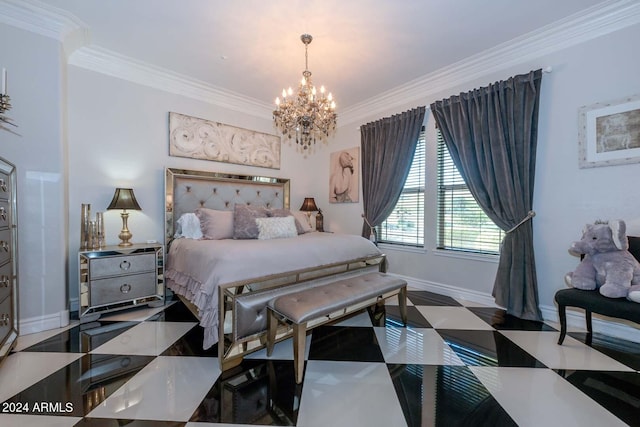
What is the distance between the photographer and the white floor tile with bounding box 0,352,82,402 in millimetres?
1613

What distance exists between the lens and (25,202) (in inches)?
91.7

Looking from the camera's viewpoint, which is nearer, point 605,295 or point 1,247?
point 1,247

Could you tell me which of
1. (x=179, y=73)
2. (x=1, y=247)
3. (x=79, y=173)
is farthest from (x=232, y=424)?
(x=179, y=73)

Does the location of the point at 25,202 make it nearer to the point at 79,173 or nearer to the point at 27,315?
the point at 79,173

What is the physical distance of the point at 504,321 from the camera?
8.57ft

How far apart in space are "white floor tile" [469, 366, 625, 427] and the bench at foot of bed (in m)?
0.86

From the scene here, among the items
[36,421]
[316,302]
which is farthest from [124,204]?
[316,302]

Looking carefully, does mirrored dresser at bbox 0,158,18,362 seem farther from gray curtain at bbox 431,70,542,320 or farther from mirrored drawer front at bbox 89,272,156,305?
gray curtain at bbox 431,70,542,320

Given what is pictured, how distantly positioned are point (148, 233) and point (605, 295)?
176 inches

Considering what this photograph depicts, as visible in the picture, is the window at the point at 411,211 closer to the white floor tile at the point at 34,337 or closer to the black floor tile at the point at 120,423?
the black floor tile at the point at 120,423

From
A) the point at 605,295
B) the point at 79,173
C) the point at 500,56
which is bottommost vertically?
the point at 605,295

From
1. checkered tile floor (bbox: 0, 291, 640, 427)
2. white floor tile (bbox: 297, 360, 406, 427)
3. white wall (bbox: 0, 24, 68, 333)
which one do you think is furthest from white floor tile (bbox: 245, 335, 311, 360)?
white wall (bbox: 0, 24, 68, 333)

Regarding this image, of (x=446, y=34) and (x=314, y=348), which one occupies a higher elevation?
(x=446, y=34)

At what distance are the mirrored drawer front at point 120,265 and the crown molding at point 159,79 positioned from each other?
6.88ft
